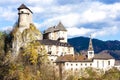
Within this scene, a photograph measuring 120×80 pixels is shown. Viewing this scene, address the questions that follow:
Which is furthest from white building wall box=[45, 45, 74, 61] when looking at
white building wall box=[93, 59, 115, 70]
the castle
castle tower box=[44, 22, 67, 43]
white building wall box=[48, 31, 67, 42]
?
white building wall box=[93, 59, 115, 70]

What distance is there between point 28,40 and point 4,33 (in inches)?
368

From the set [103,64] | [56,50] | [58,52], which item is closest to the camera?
[56,50]

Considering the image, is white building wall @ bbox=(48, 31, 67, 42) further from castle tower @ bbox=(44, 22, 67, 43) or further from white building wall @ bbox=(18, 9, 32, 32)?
white building wall @ bbox=(18, 9, 32, 32)

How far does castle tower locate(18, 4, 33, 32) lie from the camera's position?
103 metres

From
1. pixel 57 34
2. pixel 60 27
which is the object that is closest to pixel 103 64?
pixel 57 34

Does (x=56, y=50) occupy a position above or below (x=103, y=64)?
above

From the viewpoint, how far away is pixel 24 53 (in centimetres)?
9706

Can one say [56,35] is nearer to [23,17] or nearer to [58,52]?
[58,52]

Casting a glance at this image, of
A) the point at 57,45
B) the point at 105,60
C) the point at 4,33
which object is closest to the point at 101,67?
the point at 105,60

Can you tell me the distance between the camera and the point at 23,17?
10338 centimetres

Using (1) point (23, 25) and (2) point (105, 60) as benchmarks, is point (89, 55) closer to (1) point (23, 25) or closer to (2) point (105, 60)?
(2) point (105, 60)

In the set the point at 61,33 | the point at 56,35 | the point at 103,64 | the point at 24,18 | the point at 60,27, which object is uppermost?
the point at 24,18

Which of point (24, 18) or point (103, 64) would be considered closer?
point (24, 18)

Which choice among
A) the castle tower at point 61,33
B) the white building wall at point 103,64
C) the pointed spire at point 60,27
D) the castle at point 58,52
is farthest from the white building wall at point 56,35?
the white building wall at point 103,64
